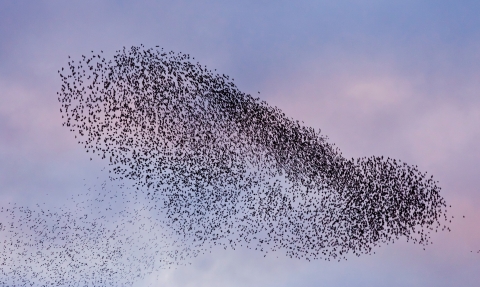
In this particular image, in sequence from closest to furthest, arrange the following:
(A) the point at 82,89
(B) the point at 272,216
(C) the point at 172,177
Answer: (A) the point at 82,89 → (C) the point at 172,177 → (B) the point at 272,216

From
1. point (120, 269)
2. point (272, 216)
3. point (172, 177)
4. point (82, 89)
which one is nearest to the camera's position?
point (82, 89)

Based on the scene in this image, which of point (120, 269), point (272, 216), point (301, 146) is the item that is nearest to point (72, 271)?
point (120, 269)

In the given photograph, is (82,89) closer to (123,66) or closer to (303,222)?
(123,66)

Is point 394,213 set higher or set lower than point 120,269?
higher

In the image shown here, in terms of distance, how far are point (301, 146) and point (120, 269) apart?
1978cm

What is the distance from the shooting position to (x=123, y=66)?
37.3 meters

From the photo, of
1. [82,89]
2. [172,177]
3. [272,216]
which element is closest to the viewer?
[82,89]

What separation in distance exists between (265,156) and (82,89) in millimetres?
14573

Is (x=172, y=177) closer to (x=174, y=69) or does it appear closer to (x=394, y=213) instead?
(x=174, y=69)

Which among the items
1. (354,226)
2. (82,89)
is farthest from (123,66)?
(354,226)

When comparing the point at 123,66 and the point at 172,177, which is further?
the point at 172,177

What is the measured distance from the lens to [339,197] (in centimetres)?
4303

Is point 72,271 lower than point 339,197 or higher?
lower

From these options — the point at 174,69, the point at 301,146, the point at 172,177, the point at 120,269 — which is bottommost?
the point at 120,269
